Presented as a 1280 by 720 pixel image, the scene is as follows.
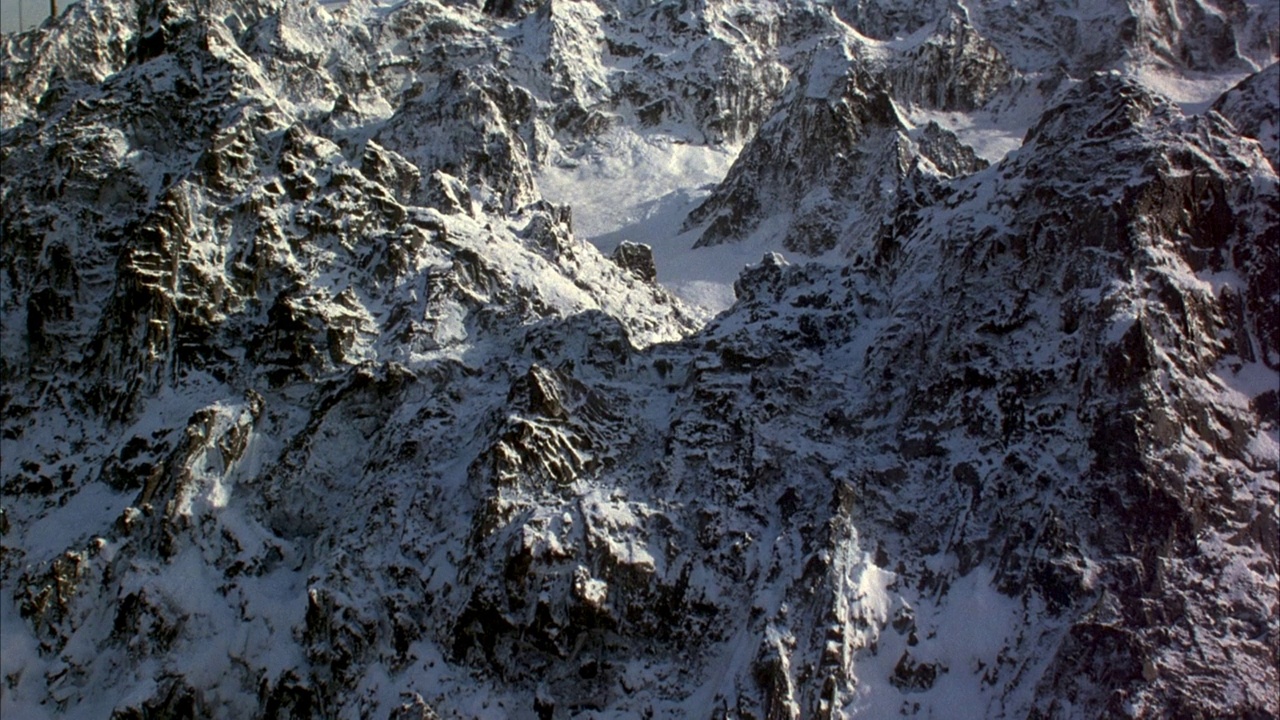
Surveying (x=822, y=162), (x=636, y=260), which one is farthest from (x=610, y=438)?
(x=822, y=162)

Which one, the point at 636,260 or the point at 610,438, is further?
the point at 636,260

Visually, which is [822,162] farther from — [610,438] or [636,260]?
[610,438]

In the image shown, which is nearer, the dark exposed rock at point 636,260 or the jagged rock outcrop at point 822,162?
the dark exposed rock at point 636,260

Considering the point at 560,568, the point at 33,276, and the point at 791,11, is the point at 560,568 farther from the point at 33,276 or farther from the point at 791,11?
the point at 791,11

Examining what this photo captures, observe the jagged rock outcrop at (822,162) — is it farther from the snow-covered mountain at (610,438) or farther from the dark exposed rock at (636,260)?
the snow-covered mountain at (610,438)

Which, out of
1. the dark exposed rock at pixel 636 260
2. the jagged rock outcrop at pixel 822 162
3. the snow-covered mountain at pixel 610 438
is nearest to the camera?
the snow-covered mountain at pixel 610 438

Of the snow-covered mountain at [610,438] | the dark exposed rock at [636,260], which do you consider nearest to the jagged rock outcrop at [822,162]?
the dark exposed rock at [636,260]

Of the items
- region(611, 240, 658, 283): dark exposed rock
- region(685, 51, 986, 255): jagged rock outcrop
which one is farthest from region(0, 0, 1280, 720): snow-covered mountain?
region(685, 51, 986, 255): jagged rock outcrop

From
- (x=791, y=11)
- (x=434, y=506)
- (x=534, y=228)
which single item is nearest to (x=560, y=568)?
(x=434, y=506)

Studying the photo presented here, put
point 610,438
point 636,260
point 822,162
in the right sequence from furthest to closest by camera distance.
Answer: point 822,162, point 636,260, point 610,438

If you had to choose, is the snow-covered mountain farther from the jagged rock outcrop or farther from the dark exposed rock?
the jagged rock outcrop
